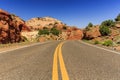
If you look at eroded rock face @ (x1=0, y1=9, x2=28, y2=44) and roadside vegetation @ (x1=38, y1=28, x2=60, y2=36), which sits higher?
eroded rock face @ (x1=0, y1=9, x2=28, y2=44)

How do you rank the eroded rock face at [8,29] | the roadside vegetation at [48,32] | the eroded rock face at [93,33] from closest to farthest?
1. the eroded rock face at [8,29]
2. the eroded rock face at [93,33]
3. the roadside vegetation at [48,32]

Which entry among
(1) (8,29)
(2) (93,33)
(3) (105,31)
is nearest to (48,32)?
(2) (93,33)

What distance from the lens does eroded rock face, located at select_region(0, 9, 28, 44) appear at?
119 ft

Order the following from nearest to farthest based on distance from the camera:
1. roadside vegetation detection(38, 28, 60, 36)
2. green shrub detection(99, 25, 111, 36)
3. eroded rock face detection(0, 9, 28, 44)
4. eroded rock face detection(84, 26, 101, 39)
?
eroded rock face detection(0, 9, 28, 44), green shrub detection(99, 25, 111, 36), eroded rock face detection(84, 26, 101, 39), roadside vegetation detection(38, 28, 60, 36)

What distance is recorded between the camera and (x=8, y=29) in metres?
38.2

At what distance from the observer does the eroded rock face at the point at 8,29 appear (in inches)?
1428

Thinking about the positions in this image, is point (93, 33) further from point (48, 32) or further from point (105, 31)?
point (48, 32)

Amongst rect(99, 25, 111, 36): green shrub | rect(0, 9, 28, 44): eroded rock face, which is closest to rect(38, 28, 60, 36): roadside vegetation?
rect(99, 25, 111, 36): green shrub

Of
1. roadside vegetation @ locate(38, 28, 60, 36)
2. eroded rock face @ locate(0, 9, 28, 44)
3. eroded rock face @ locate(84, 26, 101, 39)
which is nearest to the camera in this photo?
eroded rock face @ locate(0, 9, 28, 44)

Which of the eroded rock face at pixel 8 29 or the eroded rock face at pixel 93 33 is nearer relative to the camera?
the eroded rock face at pixel 8 29

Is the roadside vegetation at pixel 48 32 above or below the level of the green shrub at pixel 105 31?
below

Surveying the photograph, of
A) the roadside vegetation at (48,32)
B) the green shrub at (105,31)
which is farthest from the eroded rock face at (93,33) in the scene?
the roadside vegetation at (48,32)

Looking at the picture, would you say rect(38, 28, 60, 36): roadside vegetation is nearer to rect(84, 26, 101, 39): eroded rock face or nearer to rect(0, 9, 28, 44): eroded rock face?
rect(84, 26, 101, 39): eroded rock face

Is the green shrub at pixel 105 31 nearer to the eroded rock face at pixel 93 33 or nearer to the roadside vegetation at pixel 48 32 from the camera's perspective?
the eroded rock face at pixel 93 33
